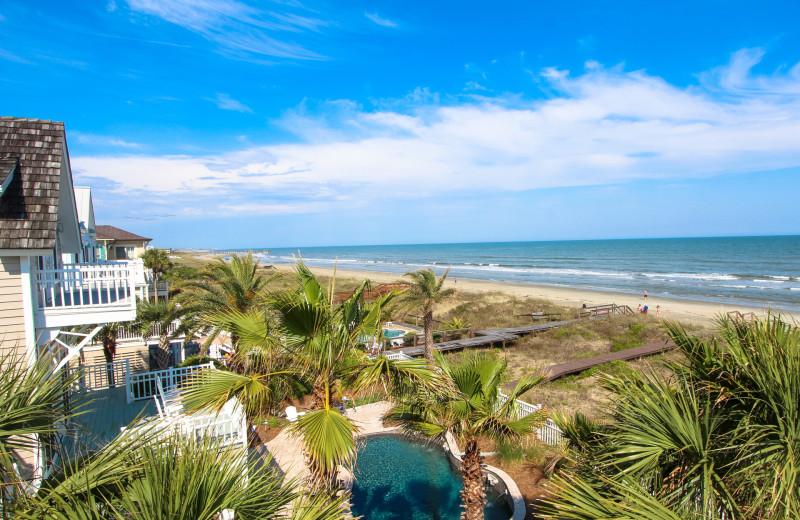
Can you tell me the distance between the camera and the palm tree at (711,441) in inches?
135

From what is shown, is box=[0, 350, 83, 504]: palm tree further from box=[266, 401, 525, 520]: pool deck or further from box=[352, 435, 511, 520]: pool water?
box=[352, 435, 511, 520]: pool water

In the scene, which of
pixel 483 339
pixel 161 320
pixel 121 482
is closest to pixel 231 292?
pixel 161 320

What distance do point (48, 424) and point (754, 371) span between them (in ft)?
20.4

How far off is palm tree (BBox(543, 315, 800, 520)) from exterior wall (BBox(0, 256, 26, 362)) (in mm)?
8127

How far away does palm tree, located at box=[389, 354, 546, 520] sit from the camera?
255 inches

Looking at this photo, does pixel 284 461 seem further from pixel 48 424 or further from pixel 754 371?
pixel 754 371

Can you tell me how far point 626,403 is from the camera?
4445 millimetres

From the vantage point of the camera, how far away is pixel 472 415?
21.4 feet

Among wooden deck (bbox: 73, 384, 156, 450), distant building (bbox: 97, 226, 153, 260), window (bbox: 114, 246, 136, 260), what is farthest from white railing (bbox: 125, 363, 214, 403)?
window (bbox: 114, 246, 136, 260)

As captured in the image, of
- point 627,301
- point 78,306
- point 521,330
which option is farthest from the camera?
point 627,301

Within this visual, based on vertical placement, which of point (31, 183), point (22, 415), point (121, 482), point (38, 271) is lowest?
point (121, 482)

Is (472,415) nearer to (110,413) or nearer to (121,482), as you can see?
(121,482)

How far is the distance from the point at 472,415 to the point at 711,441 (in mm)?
3236

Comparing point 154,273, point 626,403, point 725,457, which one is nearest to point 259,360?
point 626,403
